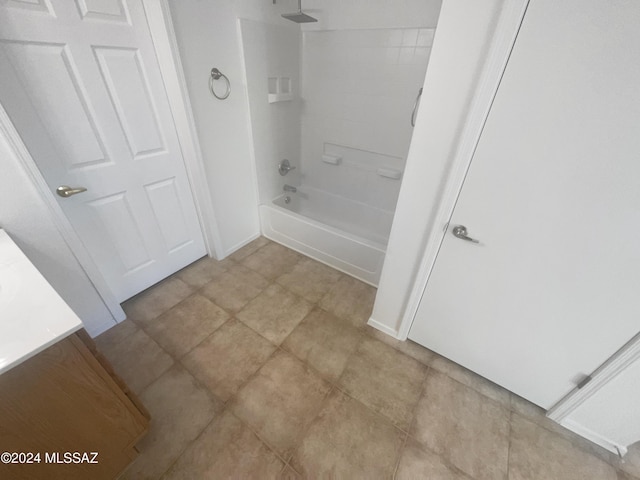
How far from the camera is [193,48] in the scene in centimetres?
156

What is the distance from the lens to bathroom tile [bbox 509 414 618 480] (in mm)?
1117

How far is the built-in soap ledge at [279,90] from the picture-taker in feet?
7.04

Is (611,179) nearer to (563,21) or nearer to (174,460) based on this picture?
(563,21)

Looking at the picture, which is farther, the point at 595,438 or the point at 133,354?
the point at 133,354

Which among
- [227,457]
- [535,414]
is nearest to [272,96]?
[227,457]

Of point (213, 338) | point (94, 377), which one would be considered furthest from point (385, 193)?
point (94, 377)

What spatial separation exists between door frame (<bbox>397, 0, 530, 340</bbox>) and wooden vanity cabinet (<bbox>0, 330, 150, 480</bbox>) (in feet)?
4.56

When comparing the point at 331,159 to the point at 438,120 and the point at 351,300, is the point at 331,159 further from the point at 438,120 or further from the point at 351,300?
the point at 438,120

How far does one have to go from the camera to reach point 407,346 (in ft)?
5.30

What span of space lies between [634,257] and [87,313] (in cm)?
261

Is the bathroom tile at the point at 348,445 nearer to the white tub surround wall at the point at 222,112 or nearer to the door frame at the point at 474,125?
the door frame at the point at 474,125

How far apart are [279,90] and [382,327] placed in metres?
2.17

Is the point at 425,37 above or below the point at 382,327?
above

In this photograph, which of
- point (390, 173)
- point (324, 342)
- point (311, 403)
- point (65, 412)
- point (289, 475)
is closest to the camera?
point (65, 412)
